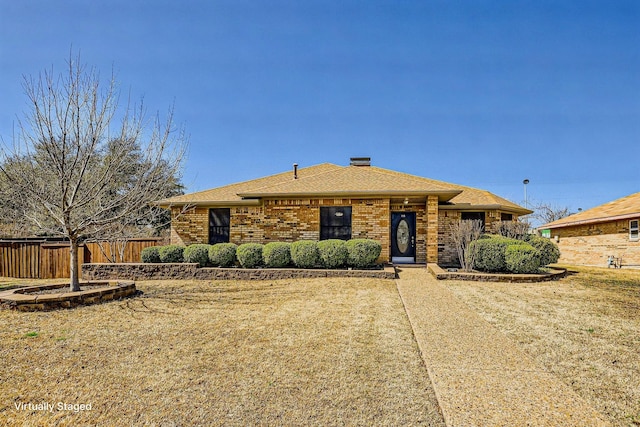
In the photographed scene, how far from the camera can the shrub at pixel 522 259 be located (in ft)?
32.9

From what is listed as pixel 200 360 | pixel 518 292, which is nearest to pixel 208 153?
pixel 200 360

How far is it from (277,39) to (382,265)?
8.65m

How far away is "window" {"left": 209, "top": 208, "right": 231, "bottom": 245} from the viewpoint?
1456cm

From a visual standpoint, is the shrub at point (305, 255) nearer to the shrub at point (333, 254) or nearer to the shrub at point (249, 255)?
the shrub at point (333, 254)

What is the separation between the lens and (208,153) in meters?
13.0

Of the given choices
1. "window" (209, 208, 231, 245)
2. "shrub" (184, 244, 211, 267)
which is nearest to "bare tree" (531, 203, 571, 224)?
"window" (209, 208, 231, 245)

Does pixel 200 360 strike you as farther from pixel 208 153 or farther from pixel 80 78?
pixel 208 153

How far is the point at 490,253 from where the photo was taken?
10.6 meters

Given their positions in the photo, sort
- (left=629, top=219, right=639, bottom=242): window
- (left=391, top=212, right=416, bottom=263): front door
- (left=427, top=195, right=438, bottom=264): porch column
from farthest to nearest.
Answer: (left=629, top=219, right=639, bottom=242): window → (left=391, top=212, right=416, bottom=263): front door → (left=427, top=195, right=438, bottom=264): porch column

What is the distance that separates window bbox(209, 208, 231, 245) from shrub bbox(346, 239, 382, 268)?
6.23 meters

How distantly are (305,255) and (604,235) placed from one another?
569 inches

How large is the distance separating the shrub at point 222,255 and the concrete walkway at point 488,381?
7.51 m

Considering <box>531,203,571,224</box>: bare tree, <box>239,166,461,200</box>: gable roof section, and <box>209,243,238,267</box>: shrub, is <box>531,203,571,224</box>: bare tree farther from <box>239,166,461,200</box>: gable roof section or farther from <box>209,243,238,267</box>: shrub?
<box>209,243,238,267</box>: shrub

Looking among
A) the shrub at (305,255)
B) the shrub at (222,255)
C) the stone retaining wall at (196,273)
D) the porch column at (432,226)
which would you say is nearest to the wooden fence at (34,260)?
the stone retaining wall at (196,273)
